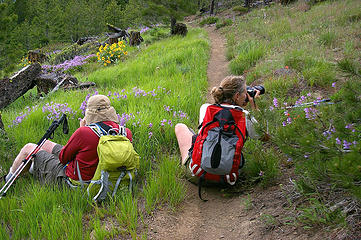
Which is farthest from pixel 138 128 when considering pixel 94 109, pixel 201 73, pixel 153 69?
pixel 153 69

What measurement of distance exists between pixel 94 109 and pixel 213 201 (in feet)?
6.64

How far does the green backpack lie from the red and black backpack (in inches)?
34.1

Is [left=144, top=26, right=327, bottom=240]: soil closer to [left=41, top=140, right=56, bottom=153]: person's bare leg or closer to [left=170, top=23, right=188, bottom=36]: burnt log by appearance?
[left=41, top=140, right=56, bottom=153]: person's bare leg

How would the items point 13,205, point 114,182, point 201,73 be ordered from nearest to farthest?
point 13,205
point 114,182
point 201,73

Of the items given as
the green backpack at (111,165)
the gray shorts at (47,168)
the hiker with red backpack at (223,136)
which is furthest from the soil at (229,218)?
the gray shorts at (47,168)

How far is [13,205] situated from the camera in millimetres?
3391

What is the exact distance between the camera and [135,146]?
15.0 ft

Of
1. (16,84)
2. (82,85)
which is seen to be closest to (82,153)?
(82,85)

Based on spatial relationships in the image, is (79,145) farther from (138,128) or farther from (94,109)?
(138,128)

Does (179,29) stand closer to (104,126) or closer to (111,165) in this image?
(104,126)

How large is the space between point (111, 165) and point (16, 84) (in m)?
6.17

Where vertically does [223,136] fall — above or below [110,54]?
above

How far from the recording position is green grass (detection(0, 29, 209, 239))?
9.84 ft

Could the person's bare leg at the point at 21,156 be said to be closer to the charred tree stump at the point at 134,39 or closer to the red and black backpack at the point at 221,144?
the red and black backpack at the point at 221,144
